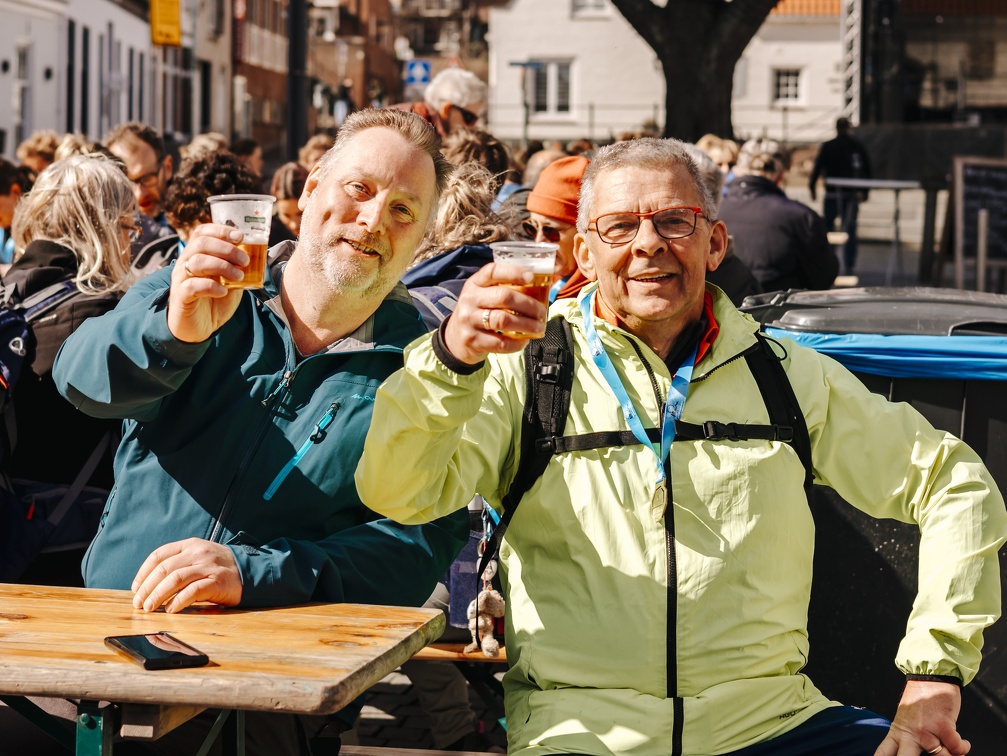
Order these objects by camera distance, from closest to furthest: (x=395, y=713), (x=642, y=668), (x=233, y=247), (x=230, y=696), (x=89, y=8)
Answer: (x=230, y=696) < (x=233, y=247) < (x=642, y=668) < (x=395, y=713) < (x=89, y=8)

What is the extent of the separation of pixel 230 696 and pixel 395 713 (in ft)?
11.1

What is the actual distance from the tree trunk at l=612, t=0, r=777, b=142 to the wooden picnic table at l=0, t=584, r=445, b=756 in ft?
43.8

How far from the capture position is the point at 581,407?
289 cm

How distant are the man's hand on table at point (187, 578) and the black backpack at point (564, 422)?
2.08ft

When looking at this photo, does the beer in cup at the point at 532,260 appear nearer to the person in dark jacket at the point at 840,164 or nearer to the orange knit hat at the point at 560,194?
the orange knit hat at the point at 560,194

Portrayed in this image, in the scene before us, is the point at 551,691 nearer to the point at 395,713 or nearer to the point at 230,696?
the point at 230,696

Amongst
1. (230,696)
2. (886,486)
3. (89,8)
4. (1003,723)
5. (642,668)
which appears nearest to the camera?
(230,696)

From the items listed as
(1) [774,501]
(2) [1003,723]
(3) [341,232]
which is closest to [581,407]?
(1) [774,501]

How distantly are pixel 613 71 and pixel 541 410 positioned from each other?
4655 cm

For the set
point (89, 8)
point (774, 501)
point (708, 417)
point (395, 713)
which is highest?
point (89, 8)

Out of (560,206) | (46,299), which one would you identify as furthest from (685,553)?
(560,206)

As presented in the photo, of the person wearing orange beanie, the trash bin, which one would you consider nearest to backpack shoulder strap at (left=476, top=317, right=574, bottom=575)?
the trash bin

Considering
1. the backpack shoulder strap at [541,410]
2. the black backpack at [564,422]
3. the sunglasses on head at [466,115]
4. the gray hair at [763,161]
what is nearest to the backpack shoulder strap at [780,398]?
the black backpack at [564,422]

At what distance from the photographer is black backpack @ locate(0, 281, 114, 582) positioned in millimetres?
3795
